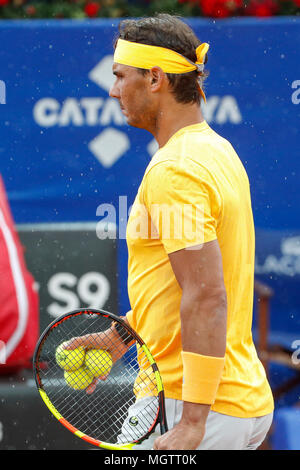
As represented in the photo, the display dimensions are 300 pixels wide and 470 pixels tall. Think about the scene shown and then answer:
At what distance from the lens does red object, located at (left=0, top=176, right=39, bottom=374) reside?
388 centimetres

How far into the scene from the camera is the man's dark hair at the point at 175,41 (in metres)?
2.21

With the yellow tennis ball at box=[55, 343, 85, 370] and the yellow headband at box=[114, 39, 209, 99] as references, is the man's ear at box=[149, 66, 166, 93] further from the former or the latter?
the yellow tennis ball at box=[55, 343, 85, 370]

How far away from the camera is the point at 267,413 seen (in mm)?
2197

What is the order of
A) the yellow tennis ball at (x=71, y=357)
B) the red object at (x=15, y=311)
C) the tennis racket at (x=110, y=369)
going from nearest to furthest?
the tennis racket at (x=110, y=369)
the yellow tennis ball at (x=71, y=357)
the red object at (x=15, y=311)

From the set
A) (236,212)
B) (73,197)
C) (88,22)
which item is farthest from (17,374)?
(236,212)

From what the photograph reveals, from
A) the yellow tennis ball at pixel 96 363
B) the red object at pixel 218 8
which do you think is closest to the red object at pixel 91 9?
the red object at pixel 218 8

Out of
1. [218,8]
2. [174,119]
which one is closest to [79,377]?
[174,119]

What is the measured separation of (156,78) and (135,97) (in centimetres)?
7

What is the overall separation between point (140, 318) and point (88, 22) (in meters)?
2.73

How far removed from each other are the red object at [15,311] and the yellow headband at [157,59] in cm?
190

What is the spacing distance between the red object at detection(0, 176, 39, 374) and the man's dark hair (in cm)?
190

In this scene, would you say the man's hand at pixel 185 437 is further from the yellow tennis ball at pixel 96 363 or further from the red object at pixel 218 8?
the red object at pixel 218 8

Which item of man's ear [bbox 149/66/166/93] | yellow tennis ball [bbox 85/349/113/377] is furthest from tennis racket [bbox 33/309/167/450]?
man's ear [bbox 149/66/166/93]
